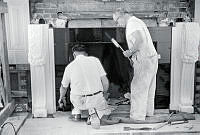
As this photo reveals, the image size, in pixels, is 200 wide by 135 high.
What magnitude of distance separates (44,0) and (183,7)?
1978 millimetres

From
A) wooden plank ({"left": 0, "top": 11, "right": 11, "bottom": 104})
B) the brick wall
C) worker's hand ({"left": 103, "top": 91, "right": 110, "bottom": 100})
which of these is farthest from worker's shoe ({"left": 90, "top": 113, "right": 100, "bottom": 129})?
the brick wall

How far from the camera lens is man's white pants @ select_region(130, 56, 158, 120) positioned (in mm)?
3934

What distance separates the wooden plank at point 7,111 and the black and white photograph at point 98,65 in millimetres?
13

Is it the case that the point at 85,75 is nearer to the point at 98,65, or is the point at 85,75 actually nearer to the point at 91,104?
the point at 98,65

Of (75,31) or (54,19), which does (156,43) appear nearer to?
(75,31)

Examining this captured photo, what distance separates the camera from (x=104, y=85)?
4016 mm

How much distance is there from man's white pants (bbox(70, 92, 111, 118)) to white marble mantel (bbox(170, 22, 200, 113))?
1073mm

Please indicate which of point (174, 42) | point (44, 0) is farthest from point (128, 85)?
point (44, 0)

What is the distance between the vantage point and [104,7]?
173 inches

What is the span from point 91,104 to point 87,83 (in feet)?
0.91

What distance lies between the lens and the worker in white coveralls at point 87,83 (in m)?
3.85

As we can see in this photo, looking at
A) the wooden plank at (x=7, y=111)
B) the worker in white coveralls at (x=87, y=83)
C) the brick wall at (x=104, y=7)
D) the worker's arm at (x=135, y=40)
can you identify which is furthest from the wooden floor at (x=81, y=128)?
the brick wall at (x=104, y=7)

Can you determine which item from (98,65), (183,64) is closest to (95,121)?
(98,65)

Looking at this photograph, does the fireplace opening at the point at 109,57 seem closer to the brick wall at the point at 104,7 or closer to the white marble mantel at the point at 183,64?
the white marble mantel at the point at 183,64
